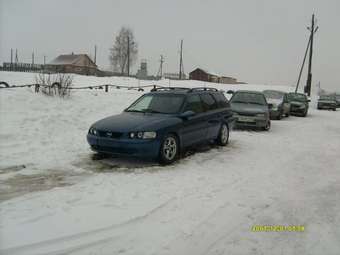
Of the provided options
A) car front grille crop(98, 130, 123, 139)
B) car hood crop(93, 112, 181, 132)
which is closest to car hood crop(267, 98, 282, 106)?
car hood crop(93, 112, 181, 132)

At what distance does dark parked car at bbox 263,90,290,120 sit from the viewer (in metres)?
18.9

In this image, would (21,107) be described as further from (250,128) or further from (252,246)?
(252,246)

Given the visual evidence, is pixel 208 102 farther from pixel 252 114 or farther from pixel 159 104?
pixel 252 114

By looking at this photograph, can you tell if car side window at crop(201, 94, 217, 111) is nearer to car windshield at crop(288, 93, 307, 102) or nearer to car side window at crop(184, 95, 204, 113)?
car side window at crop(184, 95, 204, 113)

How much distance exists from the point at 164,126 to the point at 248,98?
822 cm

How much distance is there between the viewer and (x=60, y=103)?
527 inches

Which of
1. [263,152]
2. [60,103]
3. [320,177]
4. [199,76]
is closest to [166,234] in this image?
[320,177]

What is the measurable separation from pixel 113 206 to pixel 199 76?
3210 inches

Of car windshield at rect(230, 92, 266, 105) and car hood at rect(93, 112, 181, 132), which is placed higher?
car windshield at rect(230, 92, 266, 105)

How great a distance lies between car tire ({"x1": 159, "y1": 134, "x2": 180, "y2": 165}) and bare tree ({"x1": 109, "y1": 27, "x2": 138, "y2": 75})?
73.1 m

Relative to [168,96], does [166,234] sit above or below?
below

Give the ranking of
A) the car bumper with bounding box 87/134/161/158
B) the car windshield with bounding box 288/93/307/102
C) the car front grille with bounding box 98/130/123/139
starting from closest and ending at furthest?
the car bumper with bounding box 87/134/161/158 < the car front grille with bounding box 98/130/123/139 < the car windshield with bounding box 288/93/307/102

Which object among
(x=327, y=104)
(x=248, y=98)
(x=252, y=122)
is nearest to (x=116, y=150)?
(x=252, y=122)

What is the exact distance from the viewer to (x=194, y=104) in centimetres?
910
